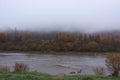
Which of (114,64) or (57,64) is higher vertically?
(114,64)

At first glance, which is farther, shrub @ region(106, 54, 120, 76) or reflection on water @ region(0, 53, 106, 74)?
reflection on water @ region(0, 53, 106, 74)

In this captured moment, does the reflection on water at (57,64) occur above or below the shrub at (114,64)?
below

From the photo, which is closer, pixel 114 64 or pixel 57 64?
pixel 114 64

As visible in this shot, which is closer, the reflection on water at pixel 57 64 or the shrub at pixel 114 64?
the shrub at pixel 114 64

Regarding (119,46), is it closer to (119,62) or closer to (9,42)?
(9,42)

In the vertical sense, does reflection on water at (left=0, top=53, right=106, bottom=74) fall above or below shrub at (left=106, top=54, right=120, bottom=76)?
below

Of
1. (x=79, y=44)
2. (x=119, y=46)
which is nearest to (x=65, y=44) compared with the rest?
(x=79, y=44)

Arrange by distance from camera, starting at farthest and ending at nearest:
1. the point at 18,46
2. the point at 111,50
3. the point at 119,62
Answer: the point at 18,46
the point at 111,50
the point at 119,62

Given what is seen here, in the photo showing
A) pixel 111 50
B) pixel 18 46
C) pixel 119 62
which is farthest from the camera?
pixel 18 46

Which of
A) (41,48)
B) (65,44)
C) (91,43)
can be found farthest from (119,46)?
(41,48)

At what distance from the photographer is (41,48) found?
279 feet

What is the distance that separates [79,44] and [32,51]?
52.8 feet

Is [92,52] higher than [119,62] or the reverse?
the reverse

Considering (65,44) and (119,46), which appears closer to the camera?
(119,46)
